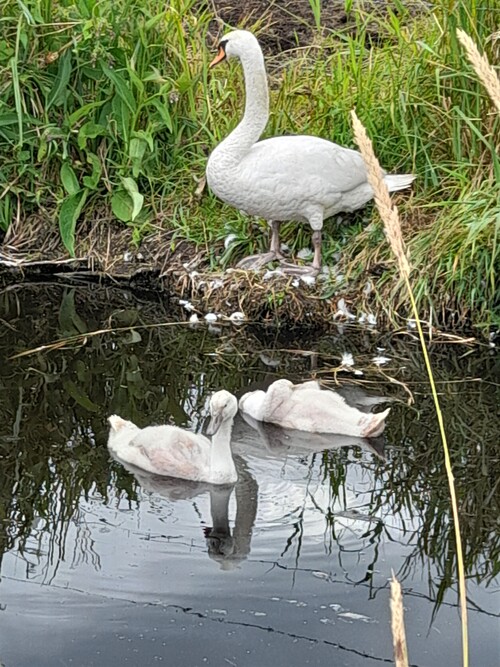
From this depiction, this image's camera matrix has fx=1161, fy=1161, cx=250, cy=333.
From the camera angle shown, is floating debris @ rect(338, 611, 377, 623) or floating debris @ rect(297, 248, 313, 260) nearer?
floating debris @ rect(338, 611, 377, 623)

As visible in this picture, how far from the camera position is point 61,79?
631 cm

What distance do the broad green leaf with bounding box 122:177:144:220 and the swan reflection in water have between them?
225 centimetres

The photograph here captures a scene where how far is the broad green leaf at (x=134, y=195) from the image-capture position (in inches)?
247

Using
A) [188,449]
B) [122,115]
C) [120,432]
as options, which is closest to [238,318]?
[122,115]

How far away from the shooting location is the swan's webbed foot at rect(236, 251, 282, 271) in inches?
234

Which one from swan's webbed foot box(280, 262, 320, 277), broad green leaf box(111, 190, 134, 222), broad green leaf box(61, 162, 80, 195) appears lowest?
swan's webbed foot box(280, 262, 320, 277)

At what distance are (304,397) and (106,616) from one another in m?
1.55

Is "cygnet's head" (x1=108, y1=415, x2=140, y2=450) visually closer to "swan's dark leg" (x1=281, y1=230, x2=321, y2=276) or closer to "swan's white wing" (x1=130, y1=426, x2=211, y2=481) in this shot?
"swan's white wing" (x1=130, y1=426, x2=211, y2=481)

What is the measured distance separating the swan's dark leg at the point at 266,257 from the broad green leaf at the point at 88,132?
3.74 ft

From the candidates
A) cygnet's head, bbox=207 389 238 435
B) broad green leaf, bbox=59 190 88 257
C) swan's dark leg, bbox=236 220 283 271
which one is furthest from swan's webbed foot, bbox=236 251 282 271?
cygnet's head, bbox=207 389 238 435

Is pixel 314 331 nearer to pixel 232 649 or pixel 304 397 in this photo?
pixel 304 397

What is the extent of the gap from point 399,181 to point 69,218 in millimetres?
1860

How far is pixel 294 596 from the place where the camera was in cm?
341

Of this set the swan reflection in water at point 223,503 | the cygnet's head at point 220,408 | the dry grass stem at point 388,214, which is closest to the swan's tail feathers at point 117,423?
the swan reflection in water at point 223,503
